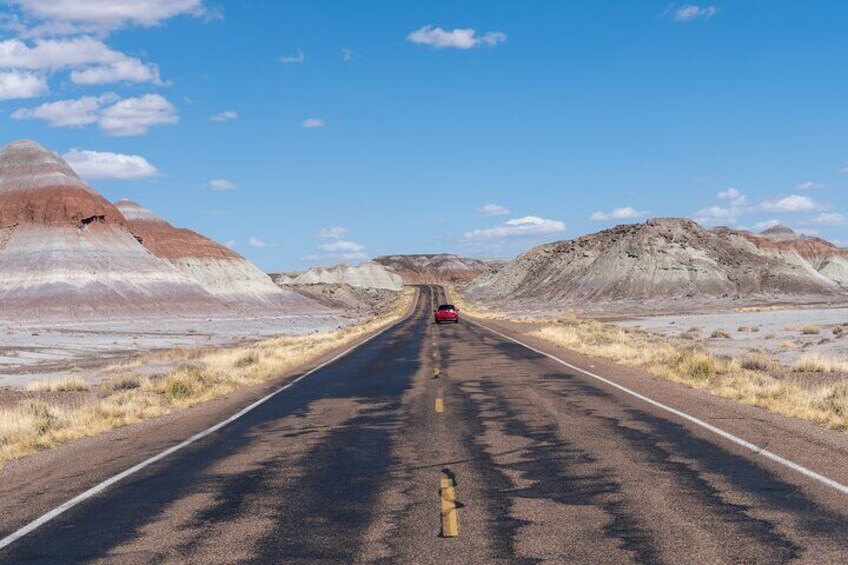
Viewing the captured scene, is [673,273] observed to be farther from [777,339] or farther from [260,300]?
[777,339]

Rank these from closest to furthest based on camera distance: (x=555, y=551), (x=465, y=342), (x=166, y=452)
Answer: (x=555, y=551)
(x=166, y=452)
(x=465, y=342)

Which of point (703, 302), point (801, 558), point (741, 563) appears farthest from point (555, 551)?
point (703, 302)

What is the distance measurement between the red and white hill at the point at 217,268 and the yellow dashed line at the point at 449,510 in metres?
103

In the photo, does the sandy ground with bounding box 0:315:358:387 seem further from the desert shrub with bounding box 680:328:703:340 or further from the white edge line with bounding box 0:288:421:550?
the desert shrub with bounding box 680:328:703:340

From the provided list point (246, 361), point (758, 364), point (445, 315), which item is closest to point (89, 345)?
point (246, 361)

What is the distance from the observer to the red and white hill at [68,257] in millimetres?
81938

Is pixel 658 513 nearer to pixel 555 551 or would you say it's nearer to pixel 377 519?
pixel 555 551

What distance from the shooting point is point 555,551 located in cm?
623

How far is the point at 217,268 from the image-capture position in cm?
11981

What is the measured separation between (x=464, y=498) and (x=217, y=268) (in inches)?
4567

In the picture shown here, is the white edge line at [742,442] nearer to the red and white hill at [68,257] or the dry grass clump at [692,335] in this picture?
the dry grass clump at [692,335]

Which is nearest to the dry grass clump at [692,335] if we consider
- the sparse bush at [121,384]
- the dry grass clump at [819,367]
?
the dry grass clump at [819,367]

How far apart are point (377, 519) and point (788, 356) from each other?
2440cm

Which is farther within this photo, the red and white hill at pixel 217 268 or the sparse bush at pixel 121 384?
the red and white hill at pixel 217 268
